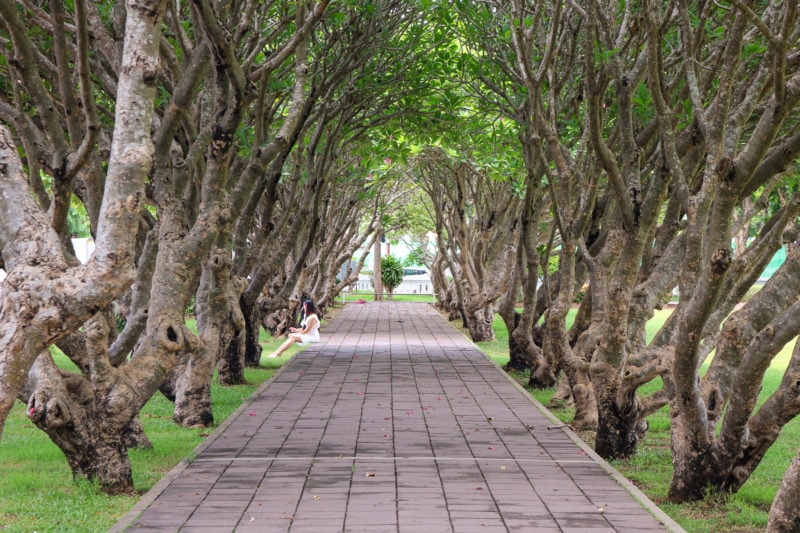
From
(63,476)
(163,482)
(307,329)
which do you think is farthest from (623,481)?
(307,329)

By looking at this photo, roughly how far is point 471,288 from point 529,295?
26.5ft

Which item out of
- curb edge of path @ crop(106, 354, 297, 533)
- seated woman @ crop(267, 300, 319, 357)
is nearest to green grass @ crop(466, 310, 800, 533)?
curb edge of path @ crop(106, 354, 297, 533)

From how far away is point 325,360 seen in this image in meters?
16.6

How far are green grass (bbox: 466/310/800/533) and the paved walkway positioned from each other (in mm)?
403

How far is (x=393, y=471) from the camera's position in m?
7.43

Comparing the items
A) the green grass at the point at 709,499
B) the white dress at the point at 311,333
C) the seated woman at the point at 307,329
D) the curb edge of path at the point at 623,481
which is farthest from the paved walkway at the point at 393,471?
the white dress at the point at 311,333

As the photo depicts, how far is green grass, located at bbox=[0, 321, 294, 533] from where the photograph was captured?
243 inches

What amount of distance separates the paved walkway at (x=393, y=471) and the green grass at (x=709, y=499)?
40 cm

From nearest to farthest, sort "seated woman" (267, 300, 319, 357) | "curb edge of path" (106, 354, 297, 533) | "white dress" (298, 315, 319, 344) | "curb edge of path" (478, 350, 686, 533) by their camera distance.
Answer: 1. "curb edge of path" (106, 354, 297, 533)
2. "curb edge of path" (478, 350, 686, 533)
3. "seated woman" (267, 300, 319, 357)
4. "white dress" (298, 315, 319, 344)

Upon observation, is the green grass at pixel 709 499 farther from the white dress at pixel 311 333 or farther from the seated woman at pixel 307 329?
the white dress at pixel 311 333

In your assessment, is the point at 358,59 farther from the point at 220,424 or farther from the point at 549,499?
the point at 549,499

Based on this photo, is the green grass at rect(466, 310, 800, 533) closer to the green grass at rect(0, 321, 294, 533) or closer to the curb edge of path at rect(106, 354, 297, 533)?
the curb edge of path at rect(106, 354, 297, 533)

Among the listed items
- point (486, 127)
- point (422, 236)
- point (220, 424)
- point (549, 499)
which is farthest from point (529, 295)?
point (422, 236)

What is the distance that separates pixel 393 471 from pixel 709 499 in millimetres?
2426
